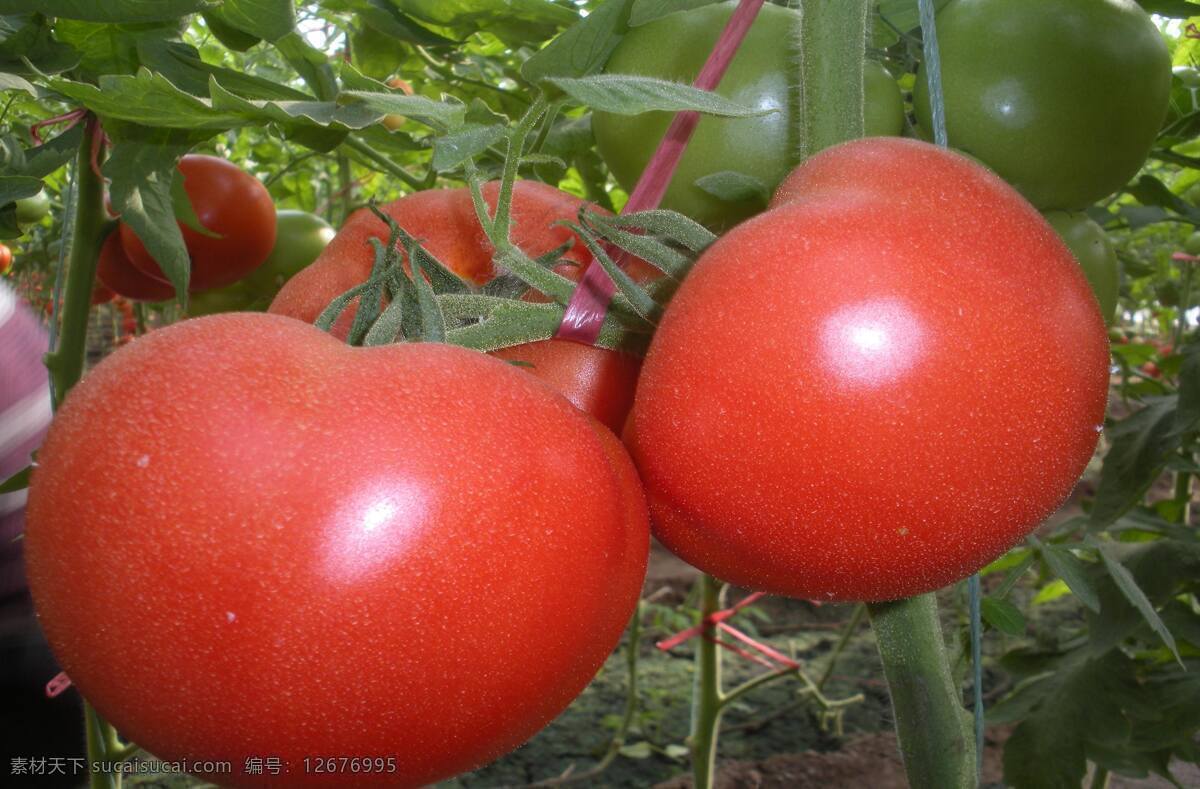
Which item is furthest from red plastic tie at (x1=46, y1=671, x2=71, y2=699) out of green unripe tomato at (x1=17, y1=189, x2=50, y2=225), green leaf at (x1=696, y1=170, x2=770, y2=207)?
green unripe tomato at (x1=17, y1=189, x2=50, y2=225)

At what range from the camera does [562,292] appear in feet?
1.36

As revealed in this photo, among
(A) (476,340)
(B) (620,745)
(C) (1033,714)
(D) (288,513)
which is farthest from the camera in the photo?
(B) (620,745)

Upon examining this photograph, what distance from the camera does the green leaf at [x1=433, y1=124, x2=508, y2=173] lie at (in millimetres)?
344

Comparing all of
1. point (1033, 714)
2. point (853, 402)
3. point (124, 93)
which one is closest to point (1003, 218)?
point (853, 402)

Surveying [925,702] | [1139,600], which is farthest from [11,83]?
[1139,600]

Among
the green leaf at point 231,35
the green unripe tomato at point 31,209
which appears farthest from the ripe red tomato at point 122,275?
the green leaf at point 231,35

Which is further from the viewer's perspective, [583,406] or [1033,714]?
[1033,714]

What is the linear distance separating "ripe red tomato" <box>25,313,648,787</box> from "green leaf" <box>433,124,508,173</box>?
0.07 metres

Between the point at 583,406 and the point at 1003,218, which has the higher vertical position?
the point at 1003,218

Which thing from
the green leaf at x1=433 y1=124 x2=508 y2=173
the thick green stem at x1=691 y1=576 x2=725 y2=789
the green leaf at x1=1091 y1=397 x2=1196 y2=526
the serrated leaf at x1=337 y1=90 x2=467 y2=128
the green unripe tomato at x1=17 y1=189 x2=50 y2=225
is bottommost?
the thick green stem at x1=691 y1=576 x2=725 y2=789

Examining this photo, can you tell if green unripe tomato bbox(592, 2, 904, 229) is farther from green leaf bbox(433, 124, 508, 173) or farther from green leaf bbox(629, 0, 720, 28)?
green leaf bbox(433, 124, 508, 173)

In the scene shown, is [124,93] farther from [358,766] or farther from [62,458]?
[358,766]

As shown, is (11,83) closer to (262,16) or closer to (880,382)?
(262,16)

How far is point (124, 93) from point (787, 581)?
32 centimetres
